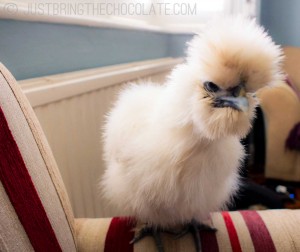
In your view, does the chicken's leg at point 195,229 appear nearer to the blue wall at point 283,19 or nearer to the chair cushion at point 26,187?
the chair cushion at point 26,187

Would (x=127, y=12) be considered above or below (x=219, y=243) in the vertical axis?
above

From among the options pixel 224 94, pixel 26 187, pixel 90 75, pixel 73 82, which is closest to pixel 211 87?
pixel 224 94

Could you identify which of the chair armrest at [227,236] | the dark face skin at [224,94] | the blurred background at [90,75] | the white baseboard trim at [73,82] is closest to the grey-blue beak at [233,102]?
the dark face skin at [224,94]

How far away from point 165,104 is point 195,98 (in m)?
0.09

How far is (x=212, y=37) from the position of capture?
0.45 m

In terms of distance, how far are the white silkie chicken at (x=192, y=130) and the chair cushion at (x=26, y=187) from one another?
168 millimetres

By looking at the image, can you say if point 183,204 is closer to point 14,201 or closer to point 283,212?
point 283,212

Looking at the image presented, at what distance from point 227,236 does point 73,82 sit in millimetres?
542

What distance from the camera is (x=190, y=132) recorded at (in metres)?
0.51

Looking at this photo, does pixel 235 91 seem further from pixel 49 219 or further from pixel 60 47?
pixel 60 47

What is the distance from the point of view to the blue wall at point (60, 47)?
0.75 meters

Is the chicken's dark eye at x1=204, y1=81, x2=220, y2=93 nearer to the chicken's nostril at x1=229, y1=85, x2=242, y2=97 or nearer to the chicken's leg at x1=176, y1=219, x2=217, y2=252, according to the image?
the chicken's nostril at x1=229, y1=85, x2=242, y2=97

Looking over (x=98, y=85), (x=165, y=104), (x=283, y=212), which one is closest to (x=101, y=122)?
(x=98, y=85)

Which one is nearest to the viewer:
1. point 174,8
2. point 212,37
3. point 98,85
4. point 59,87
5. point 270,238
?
point 212,37
